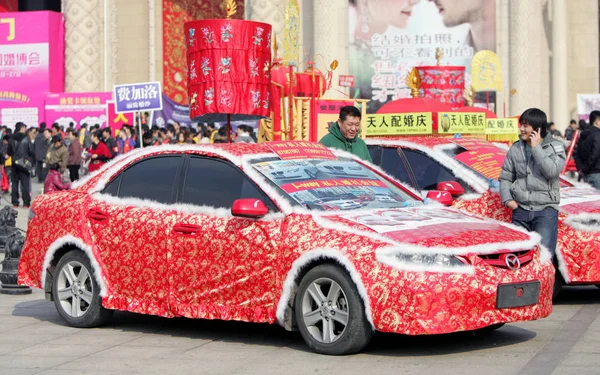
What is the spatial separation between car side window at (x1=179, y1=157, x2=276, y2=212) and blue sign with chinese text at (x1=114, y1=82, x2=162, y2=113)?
1483 cm

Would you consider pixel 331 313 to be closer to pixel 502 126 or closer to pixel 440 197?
pixel 440 197

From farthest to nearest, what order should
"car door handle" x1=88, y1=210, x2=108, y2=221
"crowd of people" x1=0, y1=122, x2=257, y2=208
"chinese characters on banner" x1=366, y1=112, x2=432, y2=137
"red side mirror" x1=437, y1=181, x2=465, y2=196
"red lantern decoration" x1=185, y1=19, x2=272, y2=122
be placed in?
1. "crowd of people" x1=0, y1=122, x2=257, y2=208
2. "chinese characters on banner" x1=366, y1=112, x2=432, y2=137
3. "red lantern decoration" x1=185, y1=19, x2=272, y2=122
4. "red side mirror" x1=437, y1=181, x2=465, y2=196
5. "car door handle" x1=88, y1=210, x2=108, y2=221

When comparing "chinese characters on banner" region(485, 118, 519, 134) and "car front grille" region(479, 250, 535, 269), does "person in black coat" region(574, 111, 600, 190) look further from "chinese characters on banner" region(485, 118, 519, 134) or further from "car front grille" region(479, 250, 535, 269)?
"car front grille" region(479, 250, 535, 269)

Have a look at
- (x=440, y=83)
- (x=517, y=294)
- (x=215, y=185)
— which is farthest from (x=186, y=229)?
(x=440, y=83)

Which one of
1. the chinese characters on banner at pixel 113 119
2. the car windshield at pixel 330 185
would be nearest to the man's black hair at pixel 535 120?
the car windshield at pixel 330 185

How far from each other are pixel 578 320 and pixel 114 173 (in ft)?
13.4

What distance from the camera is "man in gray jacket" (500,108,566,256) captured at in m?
9.80

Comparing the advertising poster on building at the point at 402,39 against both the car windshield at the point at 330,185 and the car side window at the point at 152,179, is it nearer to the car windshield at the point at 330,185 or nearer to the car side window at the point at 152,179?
the car side window at the point at 152,179

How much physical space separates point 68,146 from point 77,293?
2098 centimetres

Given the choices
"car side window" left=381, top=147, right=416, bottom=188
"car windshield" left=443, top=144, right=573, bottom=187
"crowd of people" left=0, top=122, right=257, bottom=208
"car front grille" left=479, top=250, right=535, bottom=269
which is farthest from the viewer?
"crowd of people" left=0, top=122, right=257, bottom=208

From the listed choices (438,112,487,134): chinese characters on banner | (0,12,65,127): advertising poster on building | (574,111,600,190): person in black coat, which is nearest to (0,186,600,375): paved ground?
(438,112,487,134): chinese characters on banner

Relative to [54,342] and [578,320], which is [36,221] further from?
[578,320]

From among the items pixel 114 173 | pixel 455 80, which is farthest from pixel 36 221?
pixel 455 80

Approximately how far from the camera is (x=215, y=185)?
9117 millimetres
